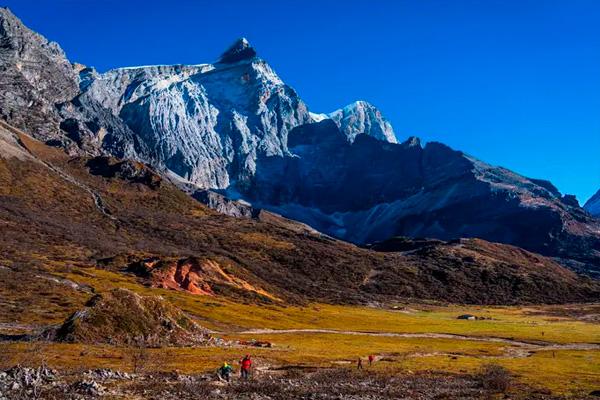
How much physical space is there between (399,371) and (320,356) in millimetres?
14608

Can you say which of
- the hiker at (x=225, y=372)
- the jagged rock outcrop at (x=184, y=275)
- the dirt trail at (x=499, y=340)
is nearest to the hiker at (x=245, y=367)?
the hiker at (x=225, y=372)

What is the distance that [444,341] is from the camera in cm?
12800

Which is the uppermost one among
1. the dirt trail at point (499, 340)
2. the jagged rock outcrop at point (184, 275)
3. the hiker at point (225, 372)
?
the jagged rock outcrop at point (184, 275)

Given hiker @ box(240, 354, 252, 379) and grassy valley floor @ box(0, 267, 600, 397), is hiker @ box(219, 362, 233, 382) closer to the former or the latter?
hiker @ box(240, 354, 252, 379)

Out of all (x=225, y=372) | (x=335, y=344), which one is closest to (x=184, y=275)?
(x=335, y=344)

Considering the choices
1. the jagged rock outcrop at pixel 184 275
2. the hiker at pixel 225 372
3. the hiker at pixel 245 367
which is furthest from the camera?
the jagged rock outcrop at pixel 184 275

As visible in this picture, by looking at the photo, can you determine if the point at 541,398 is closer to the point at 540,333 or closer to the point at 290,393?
the point at 290,393

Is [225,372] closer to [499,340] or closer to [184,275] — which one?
Answer: [499,340]

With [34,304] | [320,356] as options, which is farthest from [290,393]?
[34,304]

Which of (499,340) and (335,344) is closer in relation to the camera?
(335,344)

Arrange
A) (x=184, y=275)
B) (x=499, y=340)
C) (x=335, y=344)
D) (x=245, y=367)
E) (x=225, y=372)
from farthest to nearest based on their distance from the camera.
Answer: (x=184, y=275), (x=499, y=340), (x=335, y=344), (x=245, y=367), (x=225, y=372)

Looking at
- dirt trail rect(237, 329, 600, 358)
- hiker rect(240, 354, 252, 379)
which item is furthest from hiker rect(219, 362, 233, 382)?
dirt trail rect(237, 329, 600, 358)

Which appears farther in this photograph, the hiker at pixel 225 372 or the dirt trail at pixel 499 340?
the dirt trail at pixel 499 340

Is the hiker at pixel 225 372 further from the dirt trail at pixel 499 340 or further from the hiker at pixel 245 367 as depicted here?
the dirt trail at pixel 499 340
